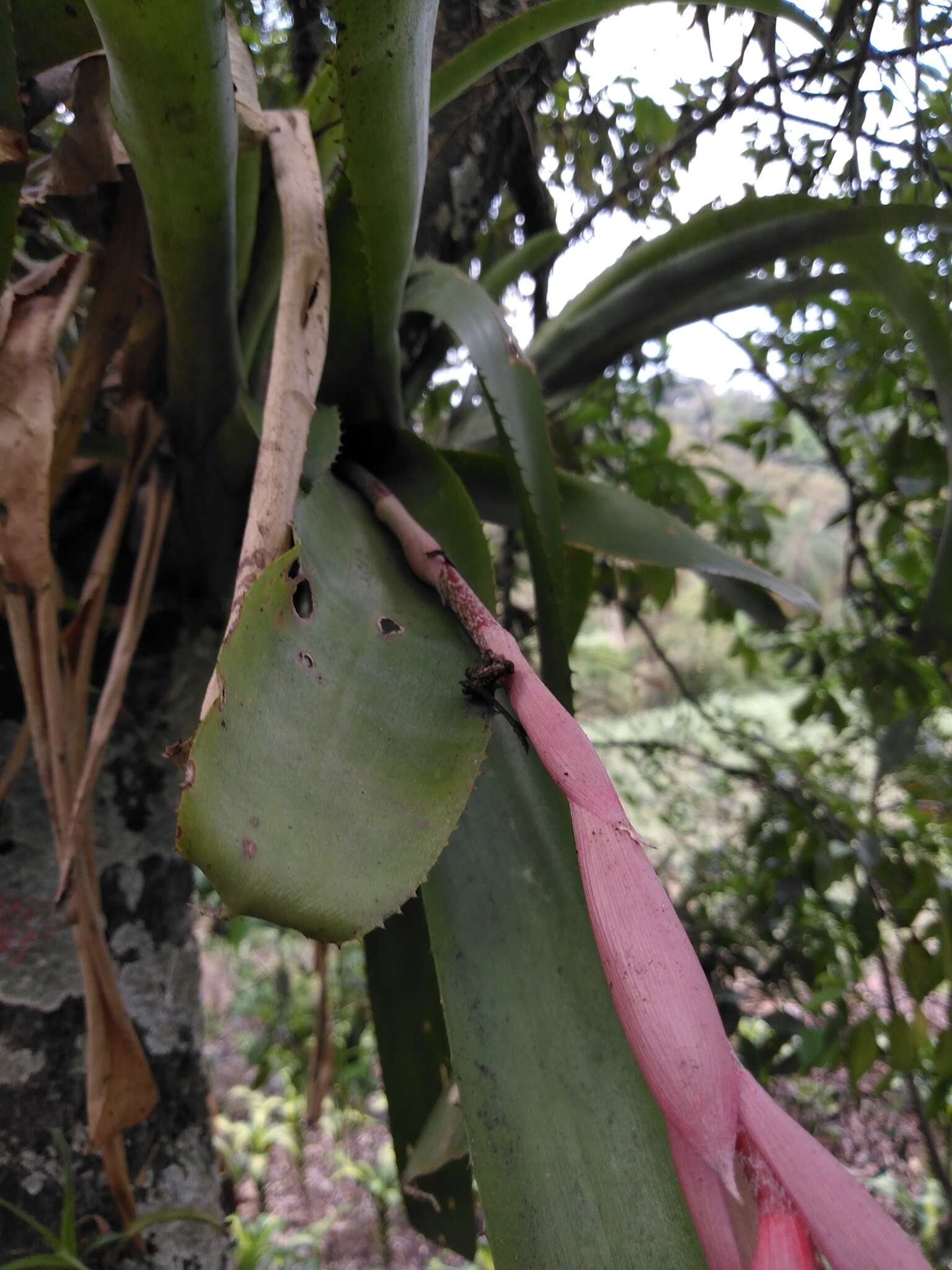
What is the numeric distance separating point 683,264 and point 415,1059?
515 millimetres

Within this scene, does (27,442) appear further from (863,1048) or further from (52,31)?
(863,1048)

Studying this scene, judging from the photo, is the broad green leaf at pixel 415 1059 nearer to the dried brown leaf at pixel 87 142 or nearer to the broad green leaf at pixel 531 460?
the broad green leaf at pixel 531 460

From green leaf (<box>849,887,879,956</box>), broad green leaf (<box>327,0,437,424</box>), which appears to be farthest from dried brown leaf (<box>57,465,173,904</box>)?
green leaf (<box>849,887,879,956</box>)

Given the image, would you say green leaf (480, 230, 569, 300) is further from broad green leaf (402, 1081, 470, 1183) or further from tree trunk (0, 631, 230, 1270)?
broad green leaf (402, 1081, 470, 1183)

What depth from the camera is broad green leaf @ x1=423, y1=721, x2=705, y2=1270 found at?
0.23 metres

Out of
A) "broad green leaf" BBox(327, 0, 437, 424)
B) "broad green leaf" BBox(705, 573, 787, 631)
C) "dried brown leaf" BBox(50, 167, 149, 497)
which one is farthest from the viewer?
"broad green leaf" BBox(705, 573, 787, 631)

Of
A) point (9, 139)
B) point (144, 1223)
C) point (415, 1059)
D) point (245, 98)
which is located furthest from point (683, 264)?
point (144, 1223)

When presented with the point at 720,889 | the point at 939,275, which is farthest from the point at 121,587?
the point at 720,889

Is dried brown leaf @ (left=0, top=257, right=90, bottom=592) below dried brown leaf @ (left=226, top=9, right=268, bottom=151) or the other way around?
below

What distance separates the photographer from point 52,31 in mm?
382

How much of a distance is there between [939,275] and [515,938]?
0.57 metres

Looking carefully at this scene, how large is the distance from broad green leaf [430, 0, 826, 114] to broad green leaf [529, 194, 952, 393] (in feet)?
0.31

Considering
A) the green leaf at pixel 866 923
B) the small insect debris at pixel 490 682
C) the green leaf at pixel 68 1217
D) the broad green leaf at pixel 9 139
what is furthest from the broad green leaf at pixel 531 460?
the green leaf at pixel 866 923

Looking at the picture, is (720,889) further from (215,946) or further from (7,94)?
(215,946)
